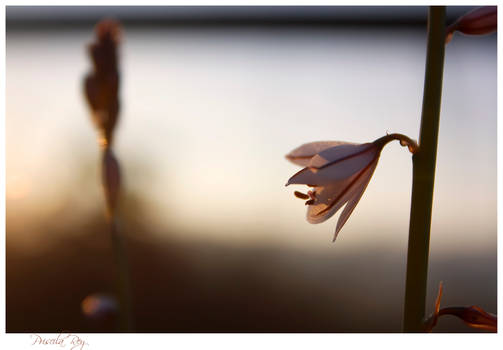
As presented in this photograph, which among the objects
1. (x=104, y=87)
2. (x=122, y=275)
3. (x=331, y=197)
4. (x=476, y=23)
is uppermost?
(x=476, y=23)

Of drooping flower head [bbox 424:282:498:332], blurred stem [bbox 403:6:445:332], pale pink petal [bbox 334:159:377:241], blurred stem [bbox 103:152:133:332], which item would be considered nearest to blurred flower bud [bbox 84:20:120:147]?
blurred stem [bbox 103:152:133:332]

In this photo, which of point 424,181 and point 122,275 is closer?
point 424,181

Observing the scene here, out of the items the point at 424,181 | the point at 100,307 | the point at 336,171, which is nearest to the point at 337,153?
the point at 336,171

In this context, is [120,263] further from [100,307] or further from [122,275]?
[100,307]

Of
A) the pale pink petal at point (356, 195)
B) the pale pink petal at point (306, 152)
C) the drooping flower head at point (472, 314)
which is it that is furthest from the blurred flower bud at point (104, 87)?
the drooping flower head at point (472, 314)

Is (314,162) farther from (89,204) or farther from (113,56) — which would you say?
(89,204)

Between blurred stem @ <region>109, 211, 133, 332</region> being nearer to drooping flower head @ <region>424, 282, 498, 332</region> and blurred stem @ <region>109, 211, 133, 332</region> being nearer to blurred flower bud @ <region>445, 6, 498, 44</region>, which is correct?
drooping flower head @ <region>424, 282, 498, 332</region>

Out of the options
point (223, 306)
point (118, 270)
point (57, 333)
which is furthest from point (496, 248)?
point (223, 306)
